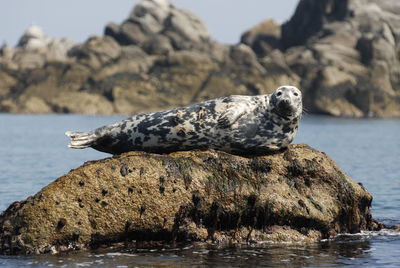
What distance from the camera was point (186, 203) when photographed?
11.6m

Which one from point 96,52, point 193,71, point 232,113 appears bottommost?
point 232,113

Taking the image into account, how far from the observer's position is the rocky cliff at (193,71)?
510ft

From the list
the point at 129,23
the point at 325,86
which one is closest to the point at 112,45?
the point at 129,23

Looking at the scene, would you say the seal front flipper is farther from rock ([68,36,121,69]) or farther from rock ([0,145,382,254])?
rock ([68,36,121,69])

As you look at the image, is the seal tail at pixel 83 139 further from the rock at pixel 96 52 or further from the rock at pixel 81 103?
the rock at pixel 96 52

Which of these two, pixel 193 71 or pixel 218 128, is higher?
pixel 193 71

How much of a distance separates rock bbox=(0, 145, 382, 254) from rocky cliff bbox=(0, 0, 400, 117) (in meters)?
140

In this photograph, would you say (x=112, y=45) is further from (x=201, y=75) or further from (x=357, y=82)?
(x=357, y=82)

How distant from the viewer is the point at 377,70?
165m

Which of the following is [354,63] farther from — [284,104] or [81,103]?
[284,104]

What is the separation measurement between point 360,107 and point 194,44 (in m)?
51.7

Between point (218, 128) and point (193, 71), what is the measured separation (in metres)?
154

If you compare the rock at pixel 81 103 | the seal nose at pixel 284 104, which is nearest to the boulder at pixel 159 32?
the rock at pixel 81 103

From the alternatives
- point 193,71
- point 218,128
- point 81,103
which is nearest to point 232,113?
point 218,128
